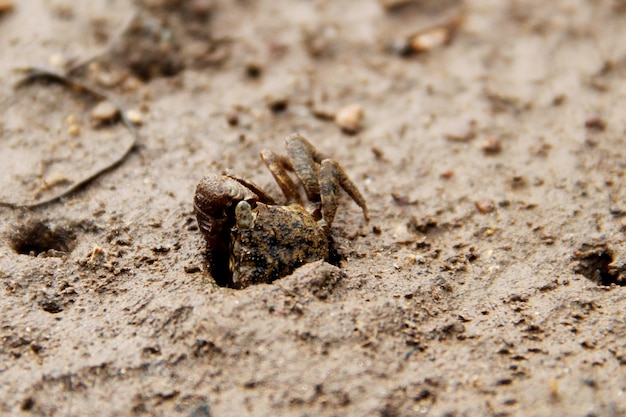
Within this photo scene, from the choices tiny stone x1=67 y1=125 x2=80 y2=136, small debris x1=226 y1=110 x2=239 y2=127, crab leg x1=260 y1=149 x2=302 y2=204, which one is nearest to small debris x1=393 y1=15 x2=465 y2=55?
small debris x1=226 y1=110 x2=239 y2=127

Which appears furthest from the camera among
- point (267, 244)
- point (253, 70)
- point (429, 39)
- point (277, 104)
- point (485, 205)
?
point (429, 39)

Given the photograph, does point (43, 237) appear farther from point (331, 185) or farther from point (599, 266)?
point (599, 266)

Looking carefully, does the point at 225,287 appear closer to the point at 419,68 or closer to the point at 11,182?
the point at 11,182

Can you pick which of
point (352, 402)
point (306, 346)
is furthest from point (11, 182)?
point (352, 402)

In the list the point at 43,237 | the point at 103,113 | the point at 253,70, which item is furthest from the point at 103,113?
the point at 253,70

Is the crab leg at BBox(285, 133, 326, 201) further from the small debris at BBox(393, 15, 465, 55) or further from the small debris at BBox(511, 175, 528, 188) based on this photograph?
the small debris at BBox(393, 15, 465, 55)

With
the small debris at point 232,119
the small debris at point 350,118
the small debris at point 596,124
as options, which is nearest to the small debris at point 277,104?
the small debris at point 232,119

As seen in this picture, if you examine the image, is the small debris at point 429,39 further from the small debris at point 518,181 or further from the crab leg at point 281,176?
the crab leg at point 281,176
